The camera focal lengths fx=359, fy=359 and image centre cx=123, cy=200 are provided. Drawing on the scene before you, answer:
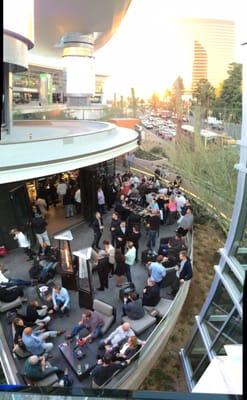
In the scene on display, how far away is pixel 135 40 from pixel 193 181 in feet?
18.6

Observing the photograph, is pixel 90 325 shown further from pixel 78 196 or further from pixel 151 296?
pixel 78 196

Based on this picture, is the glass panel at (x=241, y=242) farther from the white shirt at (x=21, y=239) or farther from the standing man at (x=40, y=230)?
the white shirt at (x=21, y=239)

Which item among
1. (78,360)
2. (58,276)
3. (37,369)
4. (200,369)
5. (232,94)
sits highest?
(232,94)

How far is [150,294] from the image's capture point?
5391 millimetres

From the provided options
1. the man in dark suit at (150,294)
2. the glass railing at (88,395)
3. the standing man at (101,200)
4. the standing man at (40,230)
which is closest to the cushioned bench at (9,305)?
the standing man at (40,230)

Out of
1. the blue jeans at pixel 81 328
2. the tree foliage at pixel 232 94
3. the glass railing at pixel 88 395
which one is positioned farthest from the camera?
the tree foliage at pixel 232 94

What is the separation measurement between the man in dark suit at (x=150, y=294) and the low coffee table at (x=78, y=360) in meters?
1.15

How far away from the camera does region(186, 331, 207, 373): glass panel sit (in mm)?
5477

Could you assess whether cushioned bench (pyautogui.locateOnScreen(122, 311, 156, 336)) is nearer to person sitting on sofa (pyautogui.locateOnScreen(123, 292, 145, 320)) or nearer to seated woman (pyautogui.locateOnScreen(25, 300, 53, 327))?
person sitting on sofa (pyautogui.locateOnScreen(123, 292, 145, 320))

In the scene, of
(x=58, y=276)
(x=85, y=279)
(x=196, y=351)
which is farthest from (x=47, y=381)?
(x=196, y=351)

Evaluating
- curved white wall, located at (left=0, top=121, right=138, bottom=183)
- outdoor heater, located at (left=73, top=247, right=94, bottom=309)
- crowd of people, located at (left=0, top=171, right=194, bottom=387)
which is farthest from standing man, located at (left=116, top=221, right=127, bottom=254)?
curved white wall, located at (left=0, top=121, right=138, bottom=183)

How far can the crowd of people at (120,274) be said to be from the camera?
4359 millimetres

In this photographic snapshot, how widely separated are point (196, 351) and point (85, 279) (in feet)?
6.85

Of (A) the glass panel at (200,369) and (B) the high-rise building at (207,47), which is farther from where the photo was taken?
(B) the high-rise building at (207,47)
